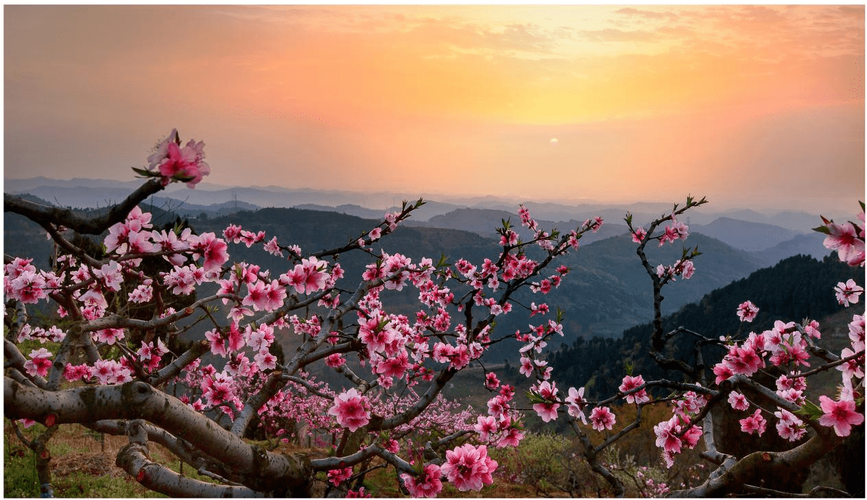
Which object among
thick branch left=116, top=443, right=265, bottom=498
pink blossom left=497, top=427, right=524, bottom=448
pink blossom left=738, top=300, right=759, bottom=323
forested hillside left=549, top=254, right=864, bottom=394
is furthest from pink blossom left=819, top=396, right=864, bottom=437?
forested hillside left=549, top=254, right=864, bottom=394

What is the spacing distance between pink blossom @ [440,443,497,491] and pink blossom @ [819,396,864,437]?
1.73 meters

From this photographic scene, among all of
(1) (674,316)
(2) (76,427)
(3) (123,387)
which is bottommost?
(1) (674,316)

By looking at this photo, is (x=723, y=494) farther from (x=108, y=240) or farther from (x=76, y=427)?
(x=76, y=427)

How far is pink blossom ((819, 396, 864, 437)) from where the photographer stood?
271 centimetres

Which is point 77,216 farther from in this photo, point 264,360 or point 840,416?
point 840,416

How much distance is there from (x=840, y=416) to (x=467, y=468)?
1.95 metres

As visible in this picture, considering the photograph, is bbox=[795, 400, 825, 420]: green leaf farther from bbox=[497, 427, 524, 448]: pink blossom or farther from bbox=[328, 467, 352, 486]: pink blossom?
bbox=[328, 467, 352, 486]: pink blossom

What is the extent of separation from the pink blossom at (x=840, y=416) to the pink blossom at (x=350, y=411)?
249cm

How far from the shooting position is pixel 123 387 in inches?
103

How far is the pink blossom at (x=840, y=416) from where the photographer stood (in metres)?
2.71

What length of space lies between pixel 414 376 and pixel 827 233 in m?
3.48

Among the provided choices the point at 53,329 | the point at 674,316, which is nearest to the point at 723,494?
the point at 53,329

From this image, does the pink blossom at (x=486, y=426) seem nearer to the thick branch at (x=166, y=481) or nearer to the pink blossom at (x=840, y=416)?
the thick branch at (x=166, y=481)

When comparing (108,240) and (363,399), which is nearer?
(108,240)
